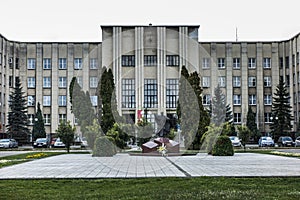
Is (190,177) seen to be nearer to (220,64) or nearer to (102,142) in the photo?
(102,142)

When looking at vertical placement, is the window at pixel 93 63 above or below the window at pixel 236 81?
above

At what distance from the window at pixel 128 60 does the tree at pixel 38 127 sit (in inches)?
515

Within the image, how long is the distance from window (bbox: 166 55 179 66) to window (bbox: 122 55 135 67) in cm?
476

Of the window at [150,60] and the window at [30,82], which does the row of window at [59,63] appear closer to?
the window at [30,82]

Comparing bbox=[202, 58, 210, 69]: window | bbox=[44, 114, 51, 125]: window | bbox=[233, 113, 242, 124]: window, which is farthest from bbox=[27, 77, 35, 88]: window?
bbox=[233, 113, 242, 124]: window

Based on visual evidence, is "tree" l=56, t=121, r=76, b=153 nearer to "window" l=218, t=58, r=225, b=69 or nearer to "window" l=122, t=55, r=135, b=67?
"window" l=122, t=55, r=135, b=67

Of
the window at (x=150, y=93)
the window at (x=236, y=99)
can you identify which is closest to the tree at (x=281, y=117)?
the window at (x=236, y=99)

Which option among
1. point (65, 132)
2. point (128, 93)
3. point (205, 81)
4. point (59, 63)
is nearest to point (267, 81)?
point (205, 81)

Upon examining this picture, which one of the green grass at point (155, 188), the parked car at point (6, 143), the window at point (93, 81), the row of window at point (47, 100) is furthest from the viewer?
the row of window at point (47, 100)

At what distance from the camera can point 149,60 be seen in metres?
70.3

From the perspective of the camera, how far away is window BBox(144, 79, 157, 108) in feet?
227

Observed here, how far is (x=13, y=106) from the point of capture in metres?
65.2

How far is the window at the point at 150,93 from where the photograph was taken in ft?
227

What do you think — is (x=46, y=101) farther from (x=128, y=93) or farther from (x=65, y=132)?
(x=65, y=132)
